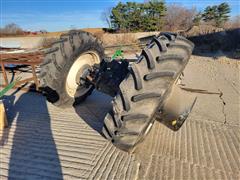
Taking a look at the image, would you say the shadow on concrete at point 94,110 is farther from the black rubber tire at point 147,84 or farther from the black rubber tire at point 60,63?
the black rubber tire at point 147,84

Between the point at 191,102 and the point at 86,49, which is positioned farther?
the point at 86,49

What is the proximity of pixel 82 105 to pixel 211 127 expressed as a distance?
8.40 feet

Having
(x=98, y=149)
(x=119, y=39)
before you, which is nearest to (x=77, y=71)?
(x=98, y=149)

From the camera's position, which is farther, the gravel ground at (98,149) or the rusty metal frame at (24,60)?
the rusty metal frame at (24,60)

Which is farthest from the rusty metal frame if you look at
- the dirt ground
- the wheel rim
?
the dirt ground

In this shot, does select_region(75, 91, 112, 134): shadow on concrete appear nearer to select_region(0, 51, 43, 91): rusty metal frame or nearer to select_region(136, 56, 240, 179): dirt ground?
select_region(136, 56, 240, 179): dirt ground

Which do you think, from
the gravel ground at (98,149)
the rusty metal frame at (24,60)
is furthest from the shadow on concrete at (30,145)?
the rusty metal frame at (24,60)

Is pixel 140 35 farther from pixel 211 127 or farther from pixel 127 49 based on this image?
pixel 211 127

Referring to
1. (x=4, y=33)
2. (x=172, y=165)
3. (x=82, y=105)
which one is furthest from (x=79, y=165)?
(x=4, y=33)

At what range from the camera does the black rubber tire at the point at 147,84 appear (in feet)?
8.77

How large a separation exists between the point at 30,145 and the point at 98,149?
957 mm

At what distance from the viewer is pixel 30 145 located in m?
3.36

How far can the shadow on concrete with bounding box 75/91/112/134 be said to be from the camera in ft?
13.6

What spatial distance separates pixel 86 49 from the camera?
4.45 m
